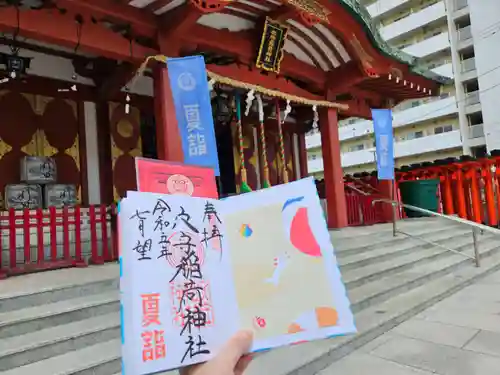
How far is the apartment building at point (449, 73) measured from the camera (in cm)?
2800

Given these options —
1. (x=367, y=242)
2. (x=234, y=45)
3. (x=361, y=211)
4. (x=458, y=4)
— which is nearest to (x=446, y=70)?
(x=458, y=4)

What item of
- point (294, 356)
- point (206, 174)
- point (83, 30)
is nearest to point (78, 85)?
point (83, 30)

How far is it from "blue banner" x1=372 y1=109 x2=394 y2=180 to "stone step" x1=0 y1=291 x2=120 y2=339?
7167 mm

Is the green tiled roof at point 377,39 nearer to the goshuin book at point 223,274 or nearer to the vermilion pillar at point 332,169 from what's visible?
the vermilion pillar at point 332,169

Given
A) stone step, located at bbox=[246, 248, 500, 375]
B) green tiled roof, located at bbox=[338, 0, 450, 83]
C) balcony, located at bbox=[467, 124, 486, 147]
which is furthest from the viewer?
balcony, located at bbox=[467, 124, 486, 147]

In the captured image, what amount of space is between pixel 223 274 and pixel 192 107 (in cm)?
454

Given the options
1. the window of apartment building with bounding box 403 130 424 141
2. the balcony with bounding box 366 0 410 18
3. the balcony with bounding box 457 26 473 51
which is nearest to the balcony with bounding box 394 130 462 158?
the window of apartment building with bounding box 403 130 424 141

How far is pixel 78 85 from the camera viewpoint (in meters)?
7.41

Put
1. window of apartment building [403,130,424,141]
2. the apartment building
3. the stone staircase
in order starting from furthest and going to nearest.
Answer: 1. window of apartment building [403,130,424,141]
2. the apartment building
3. the stone staircase

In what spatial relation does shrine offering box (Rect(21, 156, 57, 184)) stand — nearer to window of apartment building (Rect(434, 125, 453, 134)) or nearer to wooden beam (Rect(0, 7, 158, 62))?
wooden beam (Rect(0, 7, 158, 62))

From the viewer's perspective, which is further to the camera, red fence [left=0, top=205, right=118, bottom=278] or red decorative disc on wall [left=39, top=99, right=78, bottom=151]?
red decorative disc on wall [left=39, top=99, right=78, bottom=151]

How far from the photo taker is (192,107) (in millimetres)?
5375

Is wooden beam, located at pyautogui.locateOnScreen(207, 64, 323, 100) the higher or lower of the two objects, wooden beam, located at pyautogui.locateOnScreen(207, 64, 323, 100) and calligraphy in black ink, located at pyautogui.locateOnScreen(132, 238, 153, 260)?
the higher

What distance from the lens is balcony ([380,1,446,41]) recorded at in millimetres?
31938
